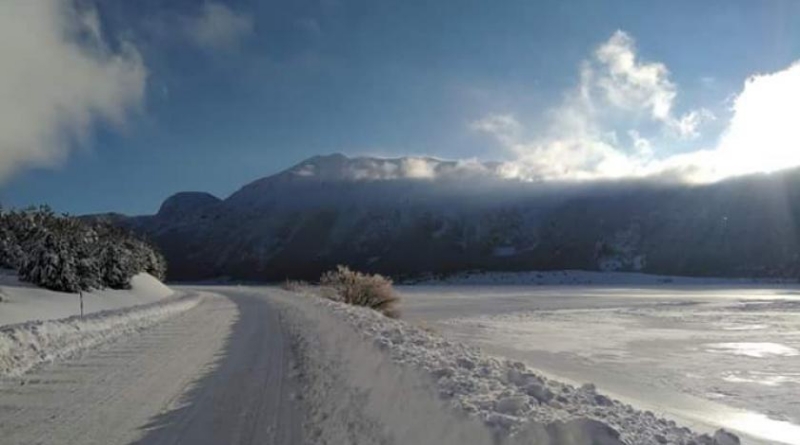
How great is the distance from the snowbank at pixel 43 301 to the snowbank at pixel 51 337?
3011 mm

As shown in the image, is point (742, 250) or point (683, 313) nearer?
point (683, 313)

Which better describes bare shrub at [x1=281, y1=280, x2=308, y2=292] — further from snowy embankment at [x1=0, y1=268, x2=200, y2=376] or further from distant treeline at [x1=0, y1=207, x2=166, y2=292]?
snowy embankment at [x1=0, y1=268, x2=200, y2=376]

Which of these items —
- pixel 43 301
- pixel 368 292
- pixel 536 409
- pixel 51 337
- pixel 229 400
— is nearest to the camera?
pixel 536 409

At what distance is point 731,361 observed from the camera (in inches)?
830

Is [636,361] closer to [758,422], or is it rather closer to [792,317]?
[758,422]

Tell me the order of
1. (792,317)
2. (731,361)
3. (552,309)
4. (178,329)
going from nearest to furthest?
1. (731,361)
2. (178,329)
3. (792,317)
4. (552,309)

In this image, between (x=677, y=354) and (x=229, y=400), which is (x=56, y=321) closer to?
(x=229, y=400)

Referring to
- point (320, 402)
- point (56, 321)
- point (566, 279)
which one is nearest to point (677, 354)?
point (320, 402)

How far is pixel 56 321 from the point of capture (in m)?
19.0

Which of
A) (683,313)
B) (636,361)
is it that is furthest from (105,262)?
(683,313)

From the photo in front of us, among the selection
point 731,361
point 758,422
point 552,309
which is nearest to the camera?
point 758,422

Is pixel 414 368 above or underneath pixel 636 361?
above

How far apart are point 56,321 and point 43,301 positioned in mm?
10222

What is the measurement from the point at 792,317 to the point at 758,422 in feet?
96.9
